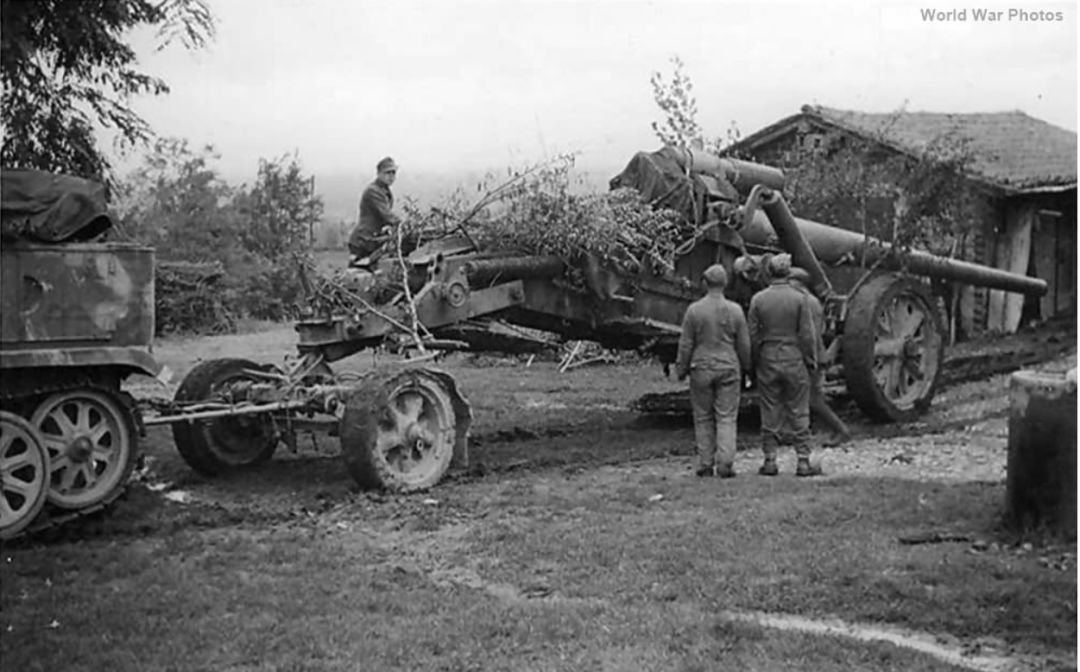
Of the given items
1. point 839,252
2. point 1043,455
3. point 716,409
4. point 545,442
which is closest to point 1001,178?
point 839,252

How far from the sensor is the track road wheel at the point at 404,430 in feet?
26.3

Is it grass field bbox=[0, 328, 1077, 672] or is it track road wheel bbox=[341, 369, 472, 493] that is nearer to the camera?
grass field bbox=[0, 328, 1077, 672]

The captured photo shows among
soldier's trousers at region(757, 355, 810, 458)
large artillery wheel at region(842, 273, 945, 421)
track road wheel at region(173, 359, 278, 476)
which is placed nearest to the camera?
track road wheel at region(173, 359, 278, 476)

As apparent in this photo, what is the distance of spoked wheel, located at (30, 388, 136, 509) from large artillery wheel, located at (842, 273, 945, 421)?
612 cm

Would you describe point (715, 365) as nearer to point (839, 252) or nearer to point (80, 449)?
point (839, 252)

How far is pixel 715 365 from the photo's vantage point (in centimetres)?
907

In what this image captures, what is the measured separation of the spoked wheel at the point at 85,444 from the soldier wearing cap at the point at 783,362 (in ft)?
14.2

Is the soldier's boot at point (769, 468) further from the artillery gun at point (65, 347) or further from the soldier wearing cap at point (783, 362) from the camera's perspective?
the artillery gun at point (65, 347)

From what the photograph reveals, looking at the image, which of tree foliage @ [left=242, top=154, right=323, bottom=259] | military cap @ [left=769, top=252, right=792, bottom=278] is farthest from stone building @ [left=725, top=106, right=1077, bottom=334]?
tree foliage @ [left=242, top=154, right=323, bottom=259]

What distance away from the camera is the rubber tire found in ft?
26.2

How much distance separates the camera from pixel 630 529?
7.29 meters

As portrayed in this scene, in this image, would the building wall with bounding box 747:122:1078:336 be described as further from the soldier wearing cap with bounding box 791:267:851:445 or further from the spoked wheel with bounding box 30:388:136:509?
the spoked wheel with bounding box 30:388:136:509

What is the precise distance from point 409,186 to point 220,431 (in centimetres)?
220

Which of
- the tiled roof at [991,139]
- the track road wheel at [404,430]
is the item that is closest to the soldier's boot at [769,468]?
the track road wheel at [404,430]
